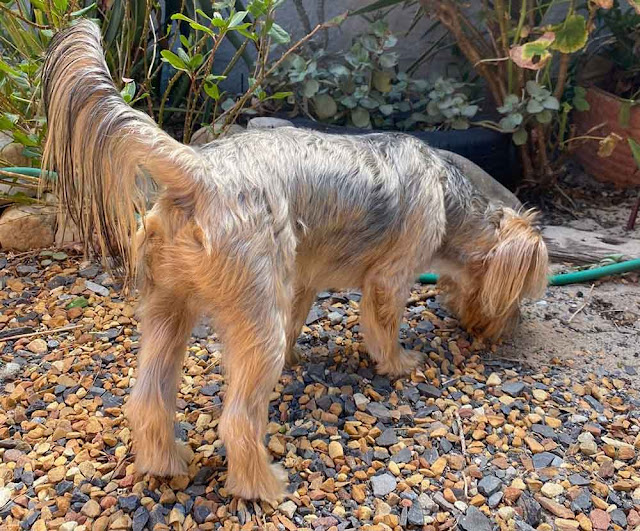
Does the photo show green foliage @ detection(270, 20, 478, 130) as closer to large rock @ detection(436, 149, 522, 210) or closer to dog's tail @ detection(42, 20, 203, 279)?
large rock @ detection(436, 149, 522, 210)

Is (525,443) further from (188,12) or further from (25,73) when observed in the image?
(188,12)

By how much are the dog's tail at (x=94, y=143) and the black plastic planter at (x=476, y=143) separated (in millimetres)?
3107

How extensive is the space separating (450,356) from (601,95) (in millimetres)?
3320

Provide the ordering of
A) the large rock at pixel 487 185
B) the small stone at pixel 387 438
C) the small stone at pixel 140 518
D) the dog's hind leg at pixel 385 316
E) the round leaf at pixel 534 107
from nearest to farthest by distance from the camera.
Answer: the small stone at pixel 140 518
the small stone at pixel 387 438
the dog's hind leg at pixel 385 316
the large rock at pixel 487 185
the round leaf at pixel 534 107

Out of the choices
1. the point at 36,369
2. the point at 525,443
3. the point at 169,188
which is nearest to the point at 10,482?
the point at 36,369

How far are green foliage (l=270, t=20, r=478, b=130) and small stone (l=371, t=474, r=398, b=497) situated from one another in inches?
126

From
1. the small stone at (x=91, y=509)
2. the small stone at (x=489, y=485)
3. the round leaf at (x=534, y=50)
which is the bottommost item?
the small stone at (x=91, y=509)

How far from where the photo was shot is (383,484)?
282 centimetres

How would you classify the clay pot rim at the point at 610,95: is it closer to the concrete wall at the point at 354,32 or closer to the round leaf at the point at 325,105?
the concrete wall at the point at 354,32

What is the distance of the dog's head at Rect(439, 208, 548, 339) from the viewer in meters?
3.52

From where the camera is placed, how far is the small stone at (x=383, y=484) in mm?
2781

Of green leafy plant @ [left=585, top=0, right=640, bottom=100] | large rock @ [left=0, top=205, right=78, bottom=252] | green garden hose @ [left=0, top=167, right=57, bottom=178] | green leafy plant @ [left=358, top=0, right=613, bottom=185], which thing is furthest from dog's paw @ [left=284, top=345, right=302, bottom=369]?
green leafy plant @ [left=585, top=0, right=640, bottom=100]

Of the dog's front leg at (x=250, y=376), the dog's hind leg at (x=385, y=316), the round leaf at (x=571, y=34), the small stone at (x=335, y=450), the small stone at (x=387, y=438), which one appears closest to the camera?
the dog's front leg at (x=250, y=376)

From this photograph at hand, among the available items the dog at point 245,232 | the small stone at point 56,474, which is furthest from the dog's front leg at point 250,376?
the small stone at point 56,474
